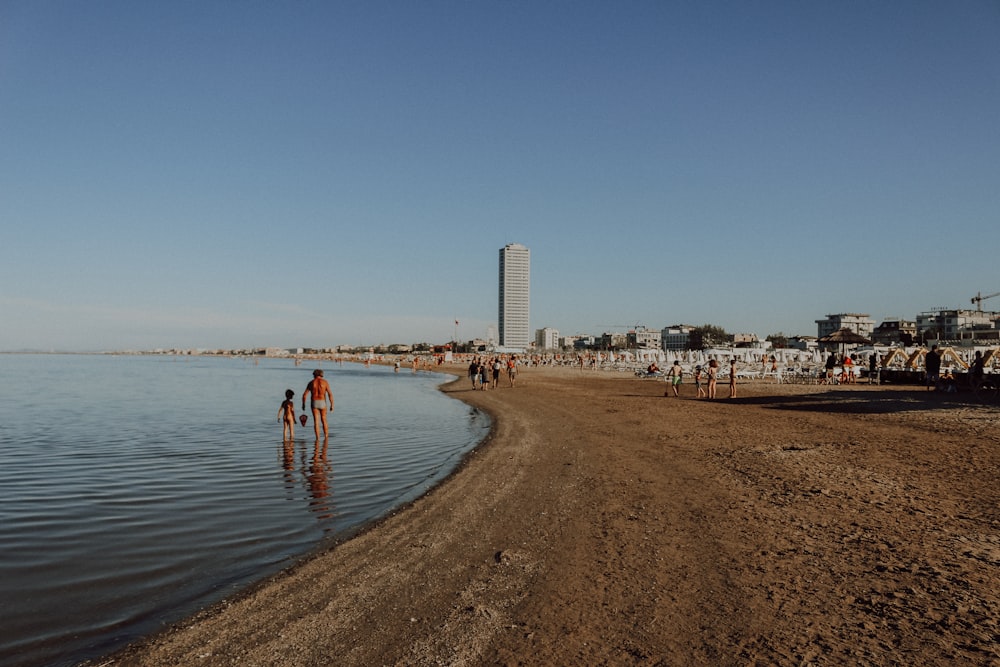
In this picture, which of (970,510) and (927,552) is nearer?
(927,552)

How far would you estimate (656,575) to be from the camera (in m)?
5.08

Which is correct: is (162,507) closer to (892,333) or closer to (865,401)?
(865,401)

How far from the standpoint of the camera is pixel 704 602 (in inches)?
177

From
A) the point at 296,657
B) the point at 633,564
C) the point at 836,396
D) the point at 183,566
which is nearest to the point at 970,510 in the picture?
the point at 633,564

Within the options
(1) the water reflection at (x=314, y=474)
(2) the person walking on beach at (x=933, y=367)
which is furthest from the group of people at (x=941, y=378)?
(1) the water reflection at (x=314, y=474)

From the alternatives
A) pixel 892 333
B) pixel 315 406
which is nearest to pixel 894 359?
pixel 315 406

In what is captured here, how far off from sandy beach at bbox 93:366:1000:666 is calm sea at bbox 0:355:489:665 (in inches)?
27.4

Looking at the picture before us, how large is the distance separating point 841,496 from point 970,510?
1331mm

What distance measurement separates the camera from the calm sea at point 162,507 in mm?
4887

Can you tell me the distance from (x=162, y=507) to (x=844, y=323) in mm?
167748

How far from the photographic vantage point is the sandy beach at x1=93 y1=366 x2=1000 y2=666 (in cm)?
386

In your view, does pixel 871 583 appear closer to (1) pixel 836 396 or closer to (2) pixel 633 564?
(2) pixel 633 564

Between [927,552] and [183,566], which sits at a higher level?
[927,552]

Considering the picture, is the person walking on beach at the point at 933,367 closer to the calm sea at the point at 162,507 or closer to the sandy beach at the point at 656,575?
the sandy beach at the point at 656,575
